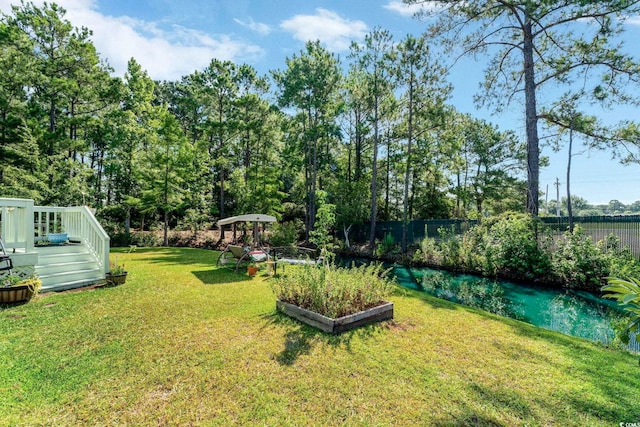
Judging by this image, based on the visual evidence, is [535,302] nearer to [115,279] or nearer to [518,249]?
[518,249]

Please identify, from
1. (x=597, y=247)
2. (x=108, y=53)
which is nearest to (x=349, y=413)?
(x=597, y=247)

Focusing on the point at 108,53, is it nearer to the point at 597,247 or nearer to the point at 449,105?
the point at 449,105

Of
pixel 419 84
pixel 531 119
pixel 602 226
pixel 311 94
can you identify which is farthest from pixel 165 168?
pixel 602 226

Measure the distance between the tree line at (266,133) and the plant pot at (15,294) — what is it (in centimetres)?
909

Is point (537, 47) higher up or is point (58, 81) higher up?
point (537, 47)

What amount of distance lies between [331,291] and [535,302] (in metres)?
6.81

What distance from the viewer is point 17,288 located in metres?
4.70

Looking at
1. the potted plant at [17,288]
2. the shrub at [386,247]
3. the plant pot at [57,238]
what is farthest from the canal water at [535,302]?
the plant pot at [57,238]

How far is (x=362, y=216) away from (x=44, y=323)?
15915 mm

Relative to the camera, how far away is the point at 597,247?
898cm

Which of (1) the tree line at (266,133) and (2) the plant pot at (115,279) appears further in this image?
(1) the tree line at (266,133)

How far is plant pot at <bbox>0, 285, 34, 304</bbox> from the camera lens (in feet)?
15.2

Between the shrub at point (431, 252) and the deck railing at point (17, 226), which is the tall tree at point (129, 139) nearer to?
the deck railing at point (17, 226)

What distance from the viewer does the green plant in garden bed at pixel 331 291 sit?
429 cm
